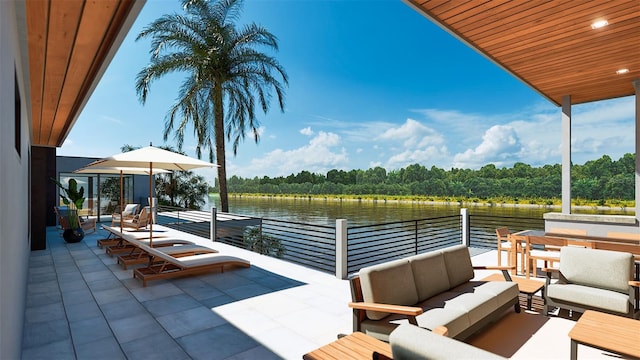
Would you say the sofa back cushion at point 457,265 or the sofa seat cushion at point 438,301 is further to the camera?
the sofa back cushion at point 457,265

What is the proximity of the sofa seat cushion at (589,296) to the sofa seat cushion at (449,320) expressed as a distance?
1762 mm

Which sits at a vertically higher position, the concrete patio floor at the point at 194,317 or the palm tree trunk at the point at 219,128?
the palm tree trunk at the point at 219,128

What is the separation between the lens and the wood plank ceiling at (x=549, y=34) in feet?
12.6

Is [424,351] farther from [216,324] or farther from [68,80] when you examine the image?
[68,80]

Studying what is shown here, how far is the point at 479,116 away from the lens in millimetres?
A: 49875

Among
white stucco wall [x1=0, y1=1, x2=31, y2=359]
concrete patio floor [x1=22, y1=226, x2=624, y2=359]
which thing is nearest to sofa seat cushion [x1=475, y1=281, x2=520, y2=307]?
concrete patio floor [x1=22, y1=226, x2=624, y2=359]

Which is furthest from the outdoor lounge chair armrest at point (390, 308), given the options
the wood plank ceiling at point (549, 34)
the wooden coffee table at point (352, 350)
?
the wood plank ceiling at point (549, 34)

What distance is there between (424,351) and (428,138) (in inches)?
2097

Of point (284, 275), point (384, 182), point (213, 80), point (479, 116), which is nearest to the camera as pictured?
point (284, 275)

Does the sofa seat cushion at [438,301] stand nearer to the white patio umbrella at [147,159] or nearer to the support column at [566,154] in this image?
the white patio umbrella at [147,159]

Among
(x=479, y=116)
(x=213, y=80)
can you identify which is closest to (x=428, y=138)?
(x=479, y=116)

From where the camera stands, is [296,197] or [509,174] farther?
[296,197]

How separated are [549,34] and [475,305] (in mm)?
3837

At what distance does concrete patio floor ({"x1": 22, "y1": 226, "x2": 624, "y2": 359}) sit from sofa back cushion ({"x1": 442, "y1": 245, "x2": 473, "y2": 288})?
3.12 feet
